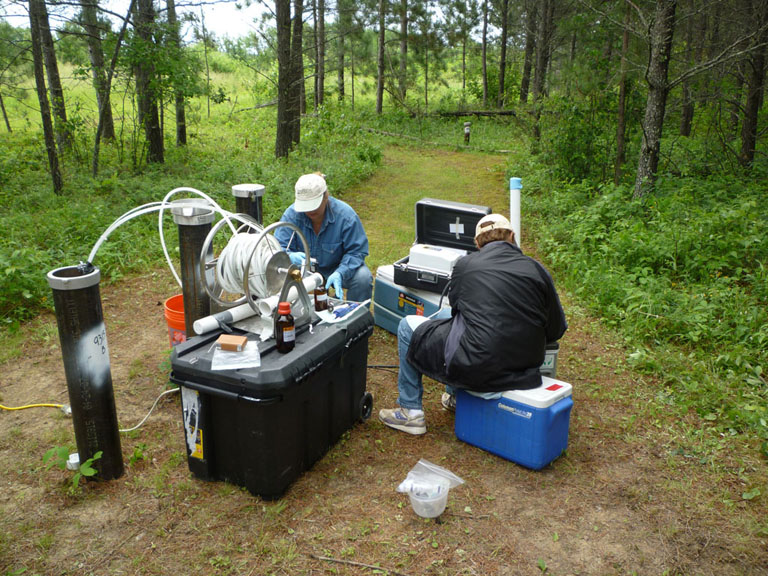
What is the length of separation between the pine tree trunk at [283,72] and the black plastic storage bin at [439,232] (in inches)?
288

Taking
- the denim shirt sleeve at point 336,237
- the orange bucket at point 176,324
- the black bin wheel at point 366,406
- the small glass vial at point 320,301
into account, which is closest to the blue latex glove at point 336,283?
the denim shirt sleeve at point 336,237

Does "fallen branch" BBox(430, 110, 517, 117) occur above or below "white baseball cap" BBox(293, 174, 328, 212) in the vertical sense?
above

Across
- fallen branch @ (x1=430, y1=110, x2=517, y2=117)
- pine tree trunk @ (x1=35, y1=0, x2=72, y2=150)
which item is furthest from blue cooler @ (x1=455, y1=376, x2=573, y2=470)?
fallen branch @ (x1=430, y1=110, x2=517, y2=117)

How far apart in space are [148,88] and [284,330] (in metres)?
8.21

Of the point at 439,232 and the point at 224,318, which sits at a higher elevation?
the point at 439,232

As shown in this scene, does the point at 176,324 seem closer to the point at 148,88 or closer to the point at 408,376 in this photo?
the point at 408,376

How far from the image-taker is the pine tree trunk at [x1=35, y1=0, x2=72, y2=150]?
24.8 ft

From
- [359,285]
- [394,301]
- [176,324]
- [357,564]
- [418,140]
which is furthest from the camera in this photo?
[418,140]

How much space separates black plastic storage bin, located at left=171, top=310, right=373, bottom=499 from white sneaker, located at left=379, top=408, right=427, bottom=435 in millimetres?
506

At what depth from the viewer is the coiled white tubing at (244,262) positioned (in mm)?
2861

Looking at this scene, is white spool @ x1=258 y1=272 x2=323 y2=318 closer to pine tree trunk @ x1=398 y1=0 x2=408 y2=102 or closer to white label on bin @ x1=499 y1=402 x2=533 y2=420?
white label on bin @ x1=499 y1=402 x2=533 y2=420

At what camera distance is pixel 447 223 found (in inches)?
176

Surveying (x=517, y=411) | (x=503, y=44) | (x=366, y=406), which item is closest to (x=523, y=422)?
(x=517, y=411)

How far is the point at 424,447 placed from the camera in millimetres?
3318
